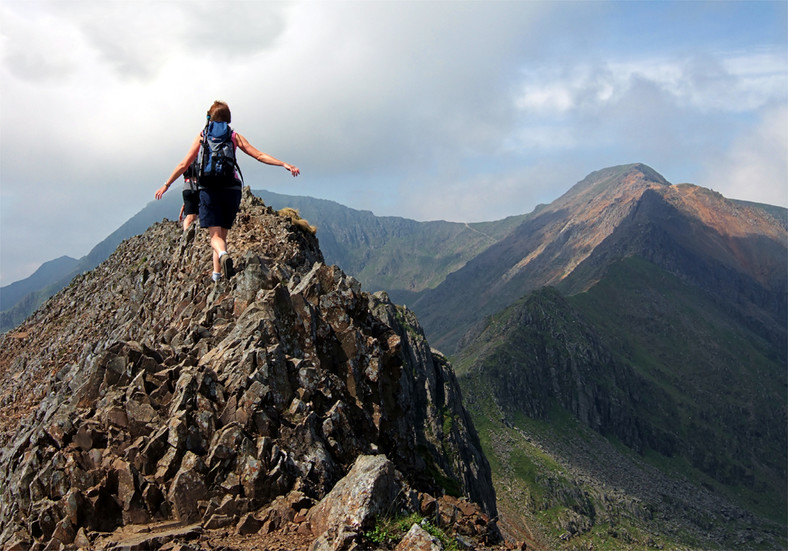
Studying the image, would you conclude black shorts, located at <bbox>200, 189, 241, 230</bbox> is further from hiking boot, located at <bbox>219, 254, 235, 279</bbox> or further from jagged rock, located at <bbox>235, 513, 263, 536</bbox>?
jagged rock, located at <bbox>235, 513, 263, 536</bbox>

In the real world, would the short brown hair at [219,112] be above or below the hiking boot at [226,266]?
above

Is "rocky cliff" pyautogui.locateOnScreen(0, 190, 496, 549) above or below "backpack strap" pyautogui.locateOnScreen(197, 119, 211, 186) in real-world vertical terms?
below

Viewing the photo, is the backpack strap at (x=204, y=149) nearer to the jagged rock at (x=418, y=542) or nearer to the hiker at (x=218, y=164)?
the hiker at (x=218, y=164)

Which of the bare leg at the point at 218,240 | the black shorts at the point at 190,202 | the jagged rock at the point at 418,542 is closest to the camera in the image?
the jagged rock at the point at 418,542

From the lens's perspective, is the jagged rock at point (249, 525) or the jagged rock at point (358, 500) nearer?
the jagged rock at point (358, 500)

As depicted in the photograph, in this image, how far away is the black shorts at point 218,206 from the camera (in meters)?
16.6

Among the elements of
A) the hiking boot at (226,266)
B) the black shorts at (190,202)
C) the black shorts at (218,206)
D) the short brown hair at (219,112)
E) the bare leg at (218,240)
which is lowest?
the hiking boot at (226,266)

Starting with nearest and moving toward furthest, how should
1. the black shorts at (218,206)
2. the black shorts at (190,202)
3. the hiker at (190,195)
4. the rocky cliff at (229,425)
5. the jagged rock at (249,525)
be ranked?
the jagged rock at (249,525)
the rocky cliff at (229,425)
the black shorts at (218,206)
the hiker at (190,195)
the black shorts at (190,202)

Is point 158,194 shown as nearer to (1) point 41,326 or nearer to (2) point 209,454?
(2) point 209,454

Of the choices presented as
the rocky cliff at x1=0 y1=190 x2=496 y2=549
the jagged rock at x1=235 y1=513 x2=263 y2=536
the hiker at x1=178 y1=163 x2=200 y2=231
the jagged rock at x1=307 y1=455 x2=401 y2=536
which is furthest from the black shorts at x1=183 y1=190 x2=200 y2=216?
the jagged rock at x1=307 y1=455 x2=401 y2=536

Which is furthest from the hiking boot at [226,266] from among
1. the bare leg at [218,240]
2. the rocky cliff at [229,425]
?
the rocky cliff at [229,425]

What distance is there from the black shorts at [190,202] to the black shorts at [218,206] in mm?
2110

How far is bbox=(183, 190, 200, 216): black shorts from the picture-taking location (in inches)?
743

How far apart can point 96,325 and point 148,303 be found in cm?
1857
